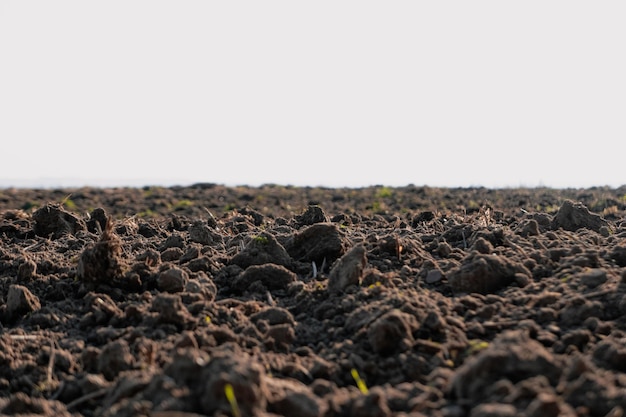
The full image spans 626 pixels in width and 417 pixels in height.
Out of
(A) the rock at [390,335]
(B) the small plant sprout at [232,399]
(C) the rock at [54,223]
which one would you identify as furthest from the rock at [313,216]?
(B) the small plant sprout at [232,399]

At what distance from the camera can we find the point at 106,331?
3869mm

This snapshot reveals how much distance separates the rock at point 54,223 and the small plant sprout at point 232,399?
5.17m

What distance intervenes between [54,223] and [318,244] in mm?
3306

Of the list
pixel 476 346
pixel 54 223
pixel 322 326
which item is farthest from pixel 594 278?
pixel 54 223

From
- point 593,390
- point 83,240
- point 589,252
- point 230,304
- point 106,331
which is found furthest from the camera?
point 83,240

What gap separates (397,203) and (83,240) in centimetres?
1017

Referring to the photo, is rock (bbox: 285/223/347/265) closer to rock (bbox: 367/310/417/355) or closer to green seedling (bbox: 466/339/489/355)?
rock (bbox: 367/310/417/355)

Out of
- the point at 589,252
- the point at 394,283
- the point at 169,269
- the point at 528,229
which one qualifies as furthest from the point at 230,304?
the point at 528,229

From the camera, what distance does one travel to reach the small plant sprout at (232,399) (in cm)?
246

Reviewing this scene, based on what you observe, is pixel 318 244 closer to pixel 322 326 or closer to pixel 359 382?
pixel 322 326

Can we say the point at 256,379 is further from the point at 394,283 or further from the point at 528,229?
the point at 528,229

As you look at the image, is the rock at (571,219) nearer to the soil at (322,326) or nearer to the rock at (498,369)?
the soil at (322,326)

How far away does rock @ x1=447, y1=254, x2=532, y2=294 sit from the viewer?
416 cm

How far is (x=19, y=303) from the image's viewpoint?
440 centimetres
